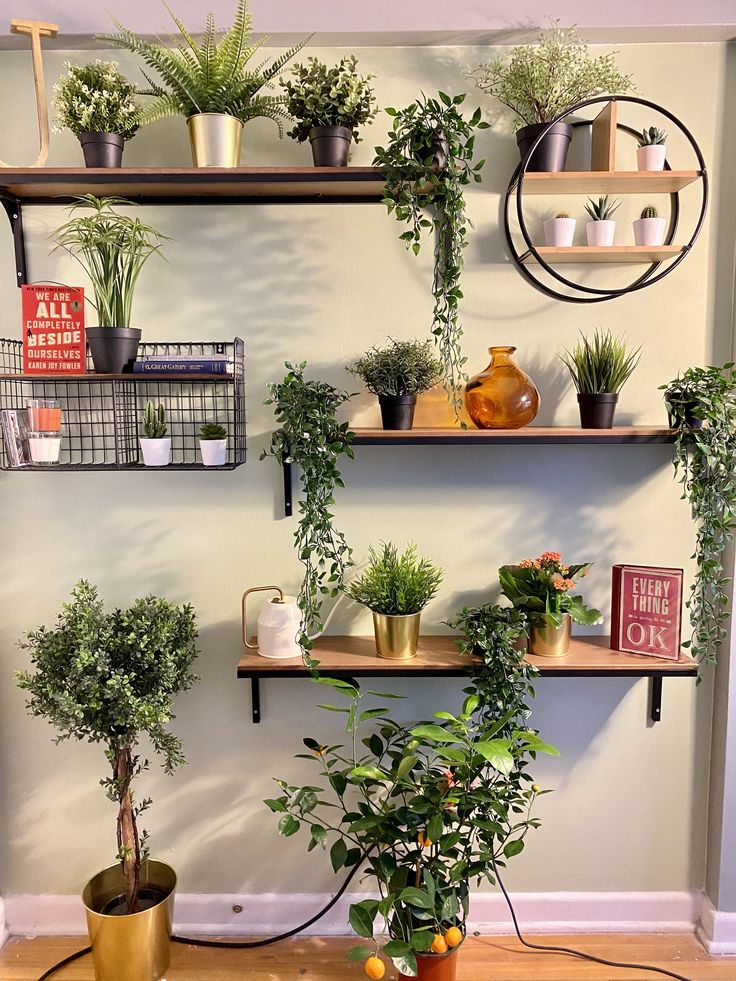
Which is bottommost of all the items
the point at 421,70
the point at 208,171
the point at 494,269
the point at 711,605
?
the point at 711,605

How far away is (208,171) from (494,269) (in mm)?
745

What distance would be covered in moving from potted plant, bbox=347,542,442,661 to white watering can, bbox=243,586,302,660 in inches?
6.5

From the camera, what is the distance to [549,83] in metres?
Result: 1.72

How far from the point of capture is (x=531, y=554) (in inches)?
77.5

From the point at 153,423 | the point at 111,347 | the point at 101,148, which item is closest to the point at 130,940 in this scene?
the point at 153,423

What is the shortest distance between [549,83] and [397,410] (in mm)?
847

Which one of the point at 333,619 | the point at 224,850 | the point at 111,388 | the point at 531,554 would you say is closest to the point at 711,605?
the point at 531,554

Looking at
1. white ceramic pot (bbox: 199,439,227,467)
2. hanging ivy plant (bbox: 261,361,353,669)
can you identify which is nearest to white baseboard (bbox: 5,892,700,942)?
hanging ivy plant (bbox: 261,361,353,669)

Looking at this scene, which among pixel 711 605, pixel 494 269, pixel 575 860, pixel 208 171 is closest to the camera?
pixel 208 171

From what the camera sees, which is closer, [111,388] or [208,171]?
[208,171]

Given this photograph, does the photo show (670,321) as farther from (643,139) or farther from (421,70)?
(421,70)

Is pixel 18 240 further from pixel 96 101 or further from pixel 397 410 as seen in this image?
pixel 397 410

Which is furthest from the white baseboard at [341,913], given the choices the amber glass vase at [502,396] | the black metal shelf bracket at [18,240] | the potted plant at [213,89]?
the potted plant at [213,89]

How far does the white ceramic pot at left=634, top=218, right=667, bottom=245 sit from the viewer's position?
174 cm
